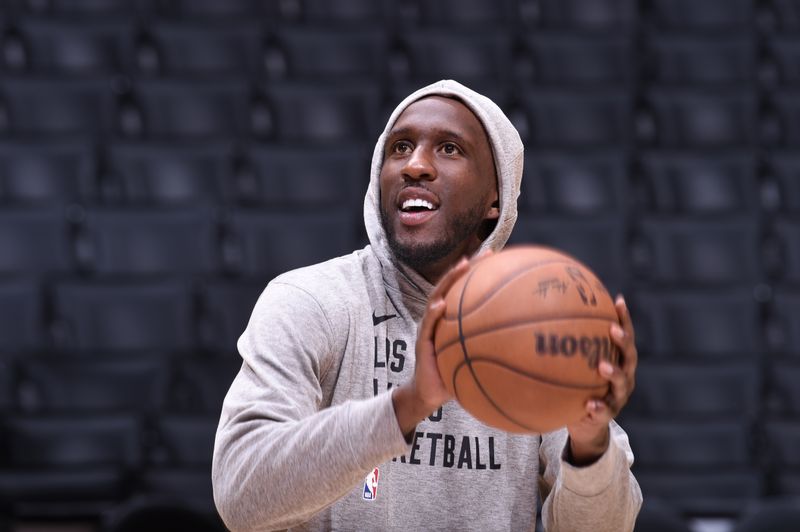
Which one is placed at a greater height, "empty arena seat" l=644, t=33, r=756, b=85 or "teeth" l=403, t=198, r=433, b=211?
"empty arena seat" l=644, t=33, r=756, b=85

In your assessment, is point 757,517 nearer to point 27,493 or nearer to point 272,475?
point 272,475

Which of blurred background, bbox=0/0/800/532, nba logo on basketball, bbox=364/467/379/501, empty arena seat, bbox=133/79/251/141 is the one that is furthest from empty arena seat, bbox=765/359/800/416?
nba logo on basketball, bbox=364/467/379/501

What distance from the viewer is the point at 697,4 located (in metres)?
5.28

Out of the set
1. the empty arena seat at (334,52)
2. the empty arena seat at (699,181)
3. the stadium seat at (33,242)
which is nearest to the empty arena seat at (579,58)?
the empty arena seat at (699,181)

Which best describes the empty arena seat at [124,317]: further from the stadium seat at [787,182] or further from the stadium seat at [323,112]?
the stadium seat at [787,182]

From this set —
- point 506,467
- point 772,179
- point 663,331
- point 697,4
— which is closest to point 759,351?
point 663,331

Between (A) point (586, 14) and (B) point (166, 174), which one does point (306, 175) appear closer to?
(B) point (166, 174)

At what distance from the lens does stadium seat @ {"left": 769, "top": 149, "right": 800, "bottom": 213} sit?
4.61m

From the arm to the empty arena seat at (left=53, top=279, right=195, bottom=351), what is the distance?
7.36ft

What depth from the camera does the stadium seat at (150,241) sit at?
13.4 ft

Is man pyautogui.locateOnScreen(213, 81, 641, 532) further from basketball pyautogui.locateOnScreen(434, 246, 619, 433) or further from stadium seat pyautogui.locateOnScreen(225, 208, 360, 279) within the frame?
stadium seat pyautogui.locateOnScreen(225, 208, 360, 279)

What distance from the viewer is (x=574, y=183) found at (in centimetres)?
450

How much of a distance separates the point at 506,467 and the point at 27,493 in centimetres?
205

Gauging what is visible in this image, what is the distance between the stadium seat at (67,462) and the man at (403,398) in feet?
5.67
